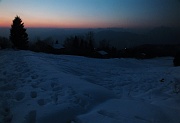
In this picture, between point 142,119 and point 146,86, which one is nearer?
point 142,119

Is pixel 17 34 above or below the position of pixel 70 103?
below

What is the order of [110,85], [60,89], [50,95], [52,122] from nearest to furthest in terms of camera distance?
[52,122]
[50,95]
[60,89]
[110,85]

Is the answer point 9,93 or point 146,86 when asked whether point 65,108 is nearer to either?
point 9,93

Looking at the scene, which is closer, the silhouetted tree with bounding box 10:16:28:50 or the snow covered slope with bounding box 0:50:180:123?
the snow covered slope with bounding box 0:50:180:123

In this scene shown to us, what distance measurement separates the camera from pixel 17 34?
48500 millimetres

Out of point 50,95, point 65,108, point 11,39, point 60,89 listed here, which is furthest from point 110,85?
point 11,39

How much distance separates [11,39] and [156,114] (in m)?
48.0

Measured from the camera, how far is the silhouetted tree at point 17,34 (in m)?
48.5

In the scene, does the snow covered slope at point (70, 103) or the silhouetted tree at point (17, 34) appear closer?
the snow covered slope at point (70, 103)

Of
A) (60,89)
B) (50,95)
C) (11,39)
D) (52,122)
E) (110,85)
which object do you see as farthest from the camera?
(11,39)

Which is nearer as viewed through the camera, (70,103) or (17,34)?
(70,103)

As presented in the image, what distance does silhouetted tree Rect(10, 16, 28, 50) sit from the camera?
48500 millimetres

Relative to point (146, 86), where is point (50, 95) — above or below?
above

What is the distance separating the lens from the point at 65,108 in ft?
18.5
